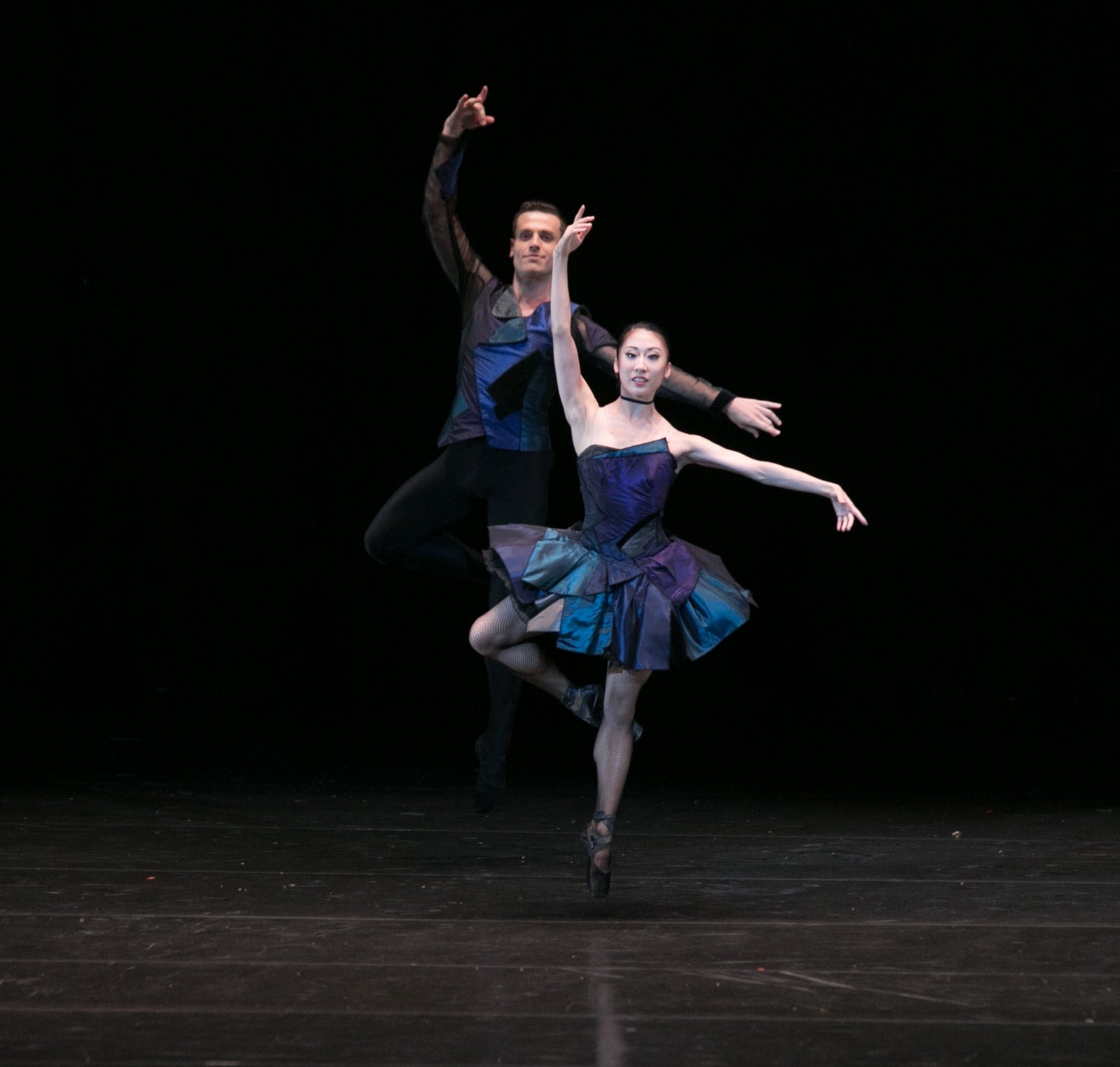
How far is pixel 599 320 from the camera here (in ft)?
19.1

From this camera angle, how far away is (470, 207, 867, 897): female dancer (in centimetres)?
287

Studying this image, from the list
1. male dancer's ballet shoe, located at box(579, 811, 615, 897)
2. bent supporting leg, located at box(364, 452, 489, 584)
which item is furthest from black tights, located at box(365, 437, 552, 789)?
male dancer's ballet shoe, located at box(579, 811, 615, 897)

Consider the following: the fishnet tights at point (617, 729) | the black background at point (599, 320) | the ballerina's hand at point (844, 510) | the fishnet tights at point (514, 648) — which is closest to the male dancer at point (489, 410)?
the fishnet tights at point (514, 648)

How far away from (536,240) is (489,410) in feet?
1.28

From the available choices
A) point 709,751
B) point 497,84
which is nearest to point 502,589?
point 709,751

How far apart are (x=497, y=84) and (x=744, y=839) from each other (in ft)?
10.6

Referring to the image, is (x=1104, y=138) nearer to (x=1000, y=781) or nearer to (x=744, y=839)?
(x=1000, y=781)

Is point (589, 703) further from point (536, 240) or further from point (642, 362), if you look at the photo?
point (536, 240)

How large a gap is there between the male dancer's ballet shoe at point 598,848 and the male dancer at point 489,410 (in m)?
0.70

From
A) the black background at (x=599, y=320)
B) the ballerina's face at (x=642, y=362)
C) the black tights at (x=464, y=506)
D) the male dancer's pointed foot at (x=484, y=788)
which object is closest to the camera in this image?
the ballerina's face at (x=642, y=362)

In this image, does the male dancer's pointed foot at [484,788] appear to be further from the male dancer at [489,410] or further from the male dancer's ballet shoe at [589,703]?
the male dancer's ballet shoe at [589,703]

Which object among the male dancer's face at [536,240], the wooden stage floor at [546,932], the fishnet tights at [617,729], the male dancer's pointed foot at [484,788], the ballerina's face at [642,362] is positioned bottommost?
the wooden stage floor at [546,932]

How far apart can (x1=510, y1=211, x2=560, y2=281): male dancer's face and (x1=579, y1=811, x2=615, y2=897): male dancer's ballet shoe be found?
1.31m

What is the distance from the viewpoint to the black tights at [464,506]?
3.63 m
